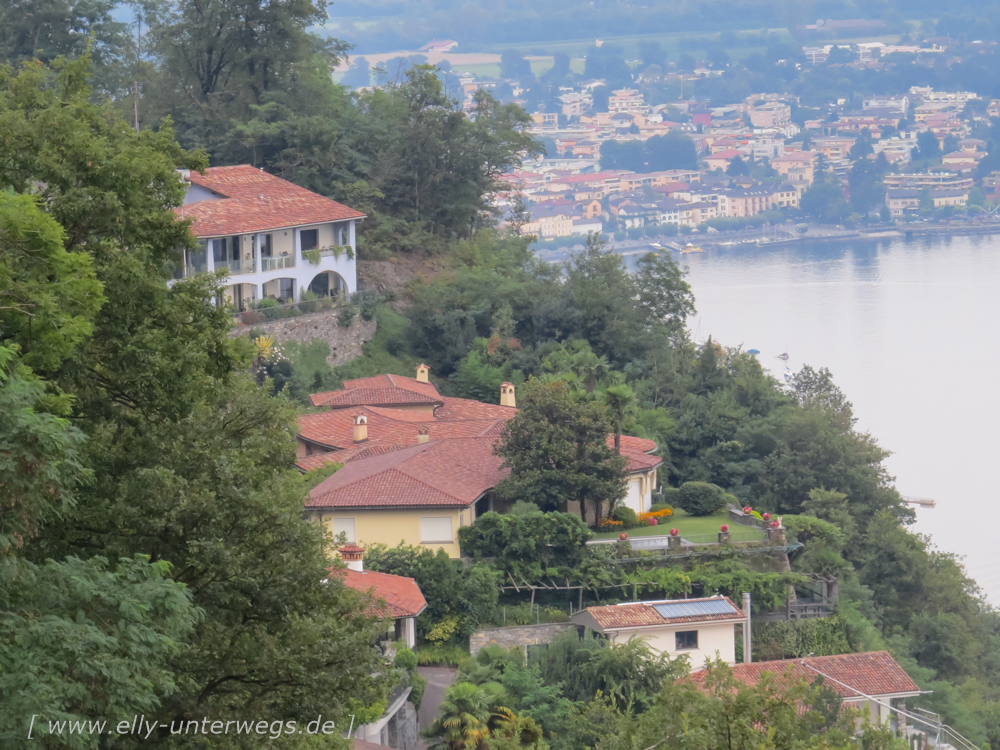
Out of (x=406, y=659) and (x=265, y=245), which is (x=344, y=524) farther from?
(x=265, y=245)

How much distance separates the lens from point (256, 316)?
1415 inches

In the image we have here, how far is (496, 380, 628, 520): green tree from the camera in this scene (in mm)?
28156

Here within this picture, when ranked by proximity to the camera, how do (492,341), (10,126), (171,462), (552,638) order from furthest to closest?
(492,341)
(552,638)
(10,126)
(171,462)

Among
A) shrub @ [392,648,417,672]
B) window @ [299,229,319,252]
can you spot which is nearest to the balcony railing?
window @ [299,229,319,252]

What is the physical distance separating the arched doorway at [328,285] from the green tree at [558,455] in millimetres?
12363

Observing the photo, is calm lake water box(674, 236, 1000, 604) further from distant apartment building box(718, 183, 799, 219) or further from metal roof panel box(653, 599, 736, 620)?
metal roof panel box(653, 599, 736, 620)

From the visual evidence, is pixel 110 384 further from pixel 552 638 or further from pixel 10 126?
pixel 552 638

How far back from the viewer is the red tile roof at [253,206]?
36.3 metres

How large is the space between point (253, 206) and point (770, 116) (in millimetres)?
166446

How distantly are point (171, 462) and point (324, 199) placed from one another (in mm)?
28908

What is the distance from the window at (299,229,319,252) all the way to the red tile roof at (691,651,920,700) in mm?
18658

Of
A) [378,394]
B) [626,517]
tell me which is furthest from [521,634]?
[378,394]

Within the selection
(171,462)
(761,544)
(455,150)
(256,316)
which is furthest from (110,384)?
(455,150)

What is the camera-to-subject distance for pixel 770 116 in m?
196
